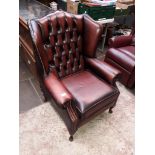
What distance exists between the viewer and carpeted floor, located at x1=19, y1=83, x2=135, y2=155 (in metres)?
1.62

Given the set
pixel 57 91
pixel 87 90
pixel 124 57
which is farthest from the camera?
pixel 124 57

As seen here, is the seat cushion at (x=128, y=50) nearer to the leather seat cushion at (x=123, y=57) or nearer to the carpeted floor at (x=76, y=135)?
the leather seat cushion at (x=123, y=57)

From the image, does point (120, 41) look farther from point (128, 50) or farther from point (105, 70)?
point (105, 70)

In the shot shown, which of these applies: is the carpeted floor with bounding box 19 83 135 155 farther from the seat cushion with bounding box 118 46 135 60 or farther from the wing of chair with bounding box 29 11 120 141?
the seat cushion with bounding box 118 46 135 60

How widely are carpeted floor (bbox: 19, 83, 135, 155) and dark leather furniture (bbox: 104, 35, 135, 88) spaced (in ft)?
1.69

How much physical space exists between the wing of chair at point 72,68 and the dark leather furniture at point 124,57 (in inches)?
22.1

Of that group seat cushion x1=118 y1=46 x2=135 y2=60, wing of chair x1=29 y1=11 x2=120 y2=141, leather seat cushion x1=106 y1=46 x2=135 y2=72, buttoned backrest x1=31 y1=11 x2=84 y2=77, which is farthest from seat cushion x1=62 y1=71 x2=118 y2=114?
seat cushion x1=118 y1=46 x2=135 y2=60

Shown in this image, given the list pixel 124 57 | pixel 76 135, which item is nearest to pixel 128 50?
pixel 124 57

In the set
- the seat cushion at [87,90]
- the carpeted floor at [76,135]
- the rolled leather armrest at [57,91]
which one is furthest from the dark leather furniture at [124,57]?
the rolled leather armrest at [57,91]

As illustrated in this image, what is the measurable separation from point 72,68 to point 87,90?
1.31 ft

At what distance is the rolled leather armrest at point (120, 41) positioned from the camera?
2441 millimetres

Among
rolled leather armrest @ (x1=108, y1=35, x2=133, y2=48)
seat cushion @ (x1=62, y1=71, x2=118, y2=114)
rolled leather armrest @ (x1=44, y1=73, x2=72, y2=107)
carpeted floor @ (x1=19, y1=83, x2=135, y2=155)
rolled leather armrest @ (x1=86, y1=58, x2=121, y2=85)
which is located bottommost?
carpeted floor @ (x1=19, y1=83, x2=135, y2=155)

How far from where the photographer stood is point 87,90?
1.68 metres
